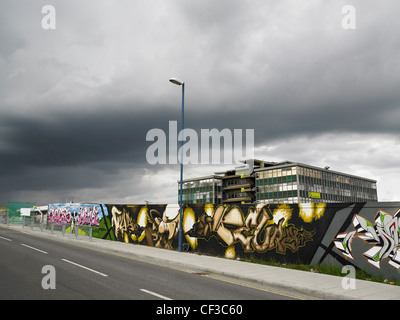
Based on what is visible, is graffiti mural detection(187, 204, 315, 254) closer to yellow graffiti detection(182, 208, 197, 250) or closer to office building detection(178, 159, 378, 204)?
yellow graffiti detection(182, 208, 197, 250)

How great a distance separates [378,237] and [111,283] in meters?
8.75

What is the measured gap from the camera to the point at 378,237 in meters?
10.6

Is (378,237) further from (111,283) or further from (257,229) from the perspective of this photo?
(111,283)

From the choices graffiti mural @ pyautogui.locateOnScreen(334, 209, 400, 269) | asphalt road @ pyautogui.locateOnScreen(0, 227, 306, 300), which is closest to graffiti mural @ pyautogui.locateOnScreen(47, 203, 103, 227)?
asphalt road @ pyautogui.locateOnScreen(0, 227, 306, 300)

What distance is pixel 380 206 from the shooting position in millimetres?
10625

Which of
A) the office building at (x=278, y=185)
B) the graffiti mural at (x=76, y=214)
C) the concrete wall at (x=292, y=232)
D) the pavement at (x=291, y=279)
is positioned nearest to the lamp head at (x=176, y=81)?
the concrete wall at (x=292, y=232)

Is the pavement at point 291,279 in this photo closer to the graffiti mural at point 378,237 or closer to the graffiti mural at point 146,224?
the graffiti mural at point 378,237

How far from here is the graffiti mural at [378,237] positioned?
10.2 meters

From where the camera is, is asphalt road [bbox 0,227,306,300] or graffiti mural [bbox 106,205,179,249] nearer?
asphalt road [bbox 0,227,306,300]

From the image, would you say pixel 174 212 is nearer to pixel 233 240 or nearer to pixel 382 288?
pixel 233 240

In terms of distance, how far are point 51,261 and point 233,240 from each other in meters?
8.01

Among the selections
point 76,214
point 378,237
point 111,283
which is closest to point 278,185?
point 76,214

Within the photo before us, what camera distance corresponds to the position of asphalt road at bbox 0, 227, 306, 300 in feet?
25.1
